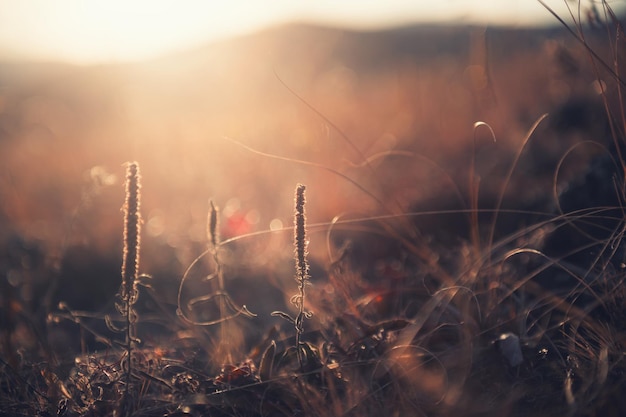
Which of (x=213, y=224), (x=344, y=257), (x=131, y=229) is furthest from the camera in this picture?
(x=344, y=257)

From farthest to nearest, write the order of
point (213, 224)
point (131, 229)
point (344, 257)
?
point (344, 257) < point (213, 224) < point (131, 229)

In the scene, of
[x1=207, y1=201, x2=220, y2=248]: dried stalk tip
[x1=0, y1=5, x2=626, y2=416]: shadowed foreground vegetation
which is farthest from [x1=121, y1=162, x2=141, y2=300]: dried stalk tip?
[x1=207, y1=201, x2=220, y2=248]: dried stalk tip

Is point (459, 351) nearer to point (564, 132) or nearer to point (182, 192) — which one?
point (564, 132)

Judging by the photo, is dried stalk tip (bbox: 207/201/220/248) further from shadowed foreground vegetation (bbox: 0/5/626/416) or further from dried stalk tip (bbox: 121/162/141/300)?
dried stalk tip (bbox: 121/162/141/300)

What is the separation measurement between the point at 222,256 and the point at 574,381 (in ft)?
8.57

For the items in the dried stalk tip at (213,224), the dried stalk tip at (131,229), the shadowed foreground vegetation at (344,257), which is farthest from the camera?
the dried stalk tip at (213,224)

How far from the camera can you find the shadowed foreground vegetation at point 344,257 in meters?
1.64

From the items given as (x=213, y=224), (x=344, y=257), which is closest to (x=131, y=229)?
(x=213, y=224)

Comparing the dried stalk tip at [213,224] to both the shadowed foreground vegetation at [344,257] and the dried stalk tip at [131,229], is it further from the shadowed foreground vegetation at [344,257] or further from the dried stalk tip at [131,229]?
the dried stalk tip at [131,229]

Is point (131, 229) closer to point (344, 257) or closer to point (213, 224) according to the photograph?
point (213, 224)

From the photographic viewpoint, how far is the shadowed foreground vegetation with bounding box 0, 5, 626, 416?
1642 millimetres

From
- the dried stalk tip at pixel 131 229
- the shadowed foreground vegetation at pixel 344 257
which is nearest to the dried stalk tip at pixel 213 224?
the shadowed foreground vegetation at pixel 344 257

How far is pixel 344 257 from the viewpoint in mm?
2479

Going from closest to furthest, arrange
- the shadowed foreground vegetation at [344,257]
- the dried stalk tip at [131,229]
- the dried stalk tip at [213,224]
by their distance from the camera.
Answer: the dried stalk tip at [131,229], the shadowed foreground vegetation at [344,257], the dried stalk tip at [213,224]
